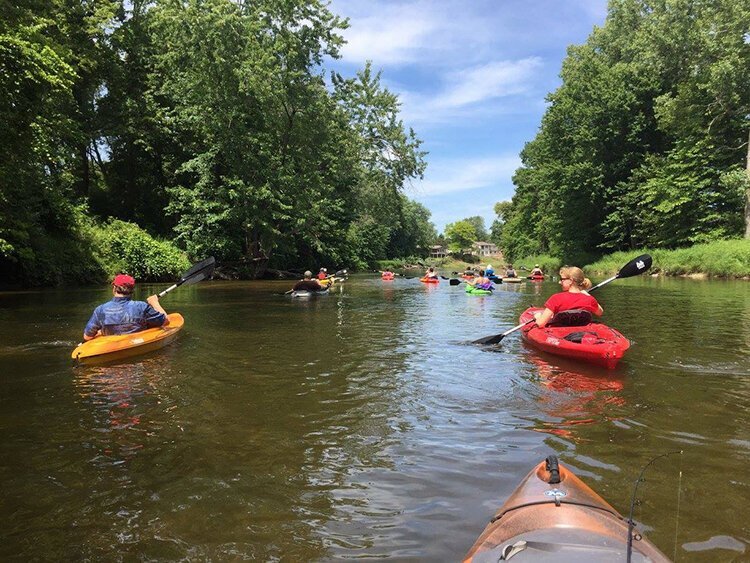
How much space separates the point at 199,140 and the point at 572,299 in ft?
97.1

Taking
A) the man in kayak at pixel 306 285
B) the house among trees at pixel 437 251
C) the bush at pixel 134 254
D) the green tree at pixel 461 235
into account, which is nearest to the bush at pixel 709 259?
the man in kayak at pixel 306 285

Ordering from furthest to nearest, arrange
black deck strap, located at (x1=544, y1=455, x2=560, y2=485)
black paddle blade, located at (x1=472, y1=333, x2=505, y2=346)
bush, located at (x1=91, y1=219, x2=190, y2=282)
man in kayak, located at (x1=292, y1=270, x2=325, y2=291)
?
bush, located at (x1=91, y1=219, x2=190, y2=282) → man in kayak, located at (x1=292, y1=270, x2=325, y2=291) → black paddle blade, located at (x1=472, y1=333, x2=505, y2=346) → black deck strap, located at (x1=544, y1=455, x2=560, y2=485)

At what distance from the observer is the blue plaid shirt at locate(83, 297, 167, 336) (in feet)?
26.2

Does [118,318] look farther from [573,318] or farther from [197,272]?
[573,318]

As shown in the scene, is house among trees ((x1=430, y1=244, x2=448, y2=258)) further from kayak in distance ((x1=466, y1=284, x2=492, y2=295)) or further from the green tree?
kayak in distance ((x1=466, y1=284, x2=492, y2=295))

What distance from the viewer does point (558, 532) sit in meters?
2.31

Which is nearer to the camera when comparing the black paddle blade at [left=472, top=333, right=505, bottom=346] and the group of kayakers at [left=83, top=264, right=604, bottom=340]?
the group of kayakers at [left=83, top=264, right=604, bottom=340]

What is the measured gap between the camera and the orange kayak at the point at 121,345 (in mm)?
7434

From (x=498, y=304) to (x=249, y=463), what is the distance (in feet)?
44.9

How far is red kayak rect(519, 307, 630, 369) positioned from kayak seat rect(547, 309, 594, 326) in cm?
9

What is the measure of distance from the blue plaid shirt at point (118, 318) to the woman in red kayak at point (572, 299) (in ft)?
21.1

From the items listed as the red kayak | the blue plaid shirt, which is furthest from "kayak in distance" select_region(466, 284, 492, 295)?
the blue plaid shirt

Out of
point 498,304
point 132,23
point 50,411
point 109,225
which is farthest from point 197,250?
point 50,411

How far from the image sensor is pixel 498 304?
16844mm
